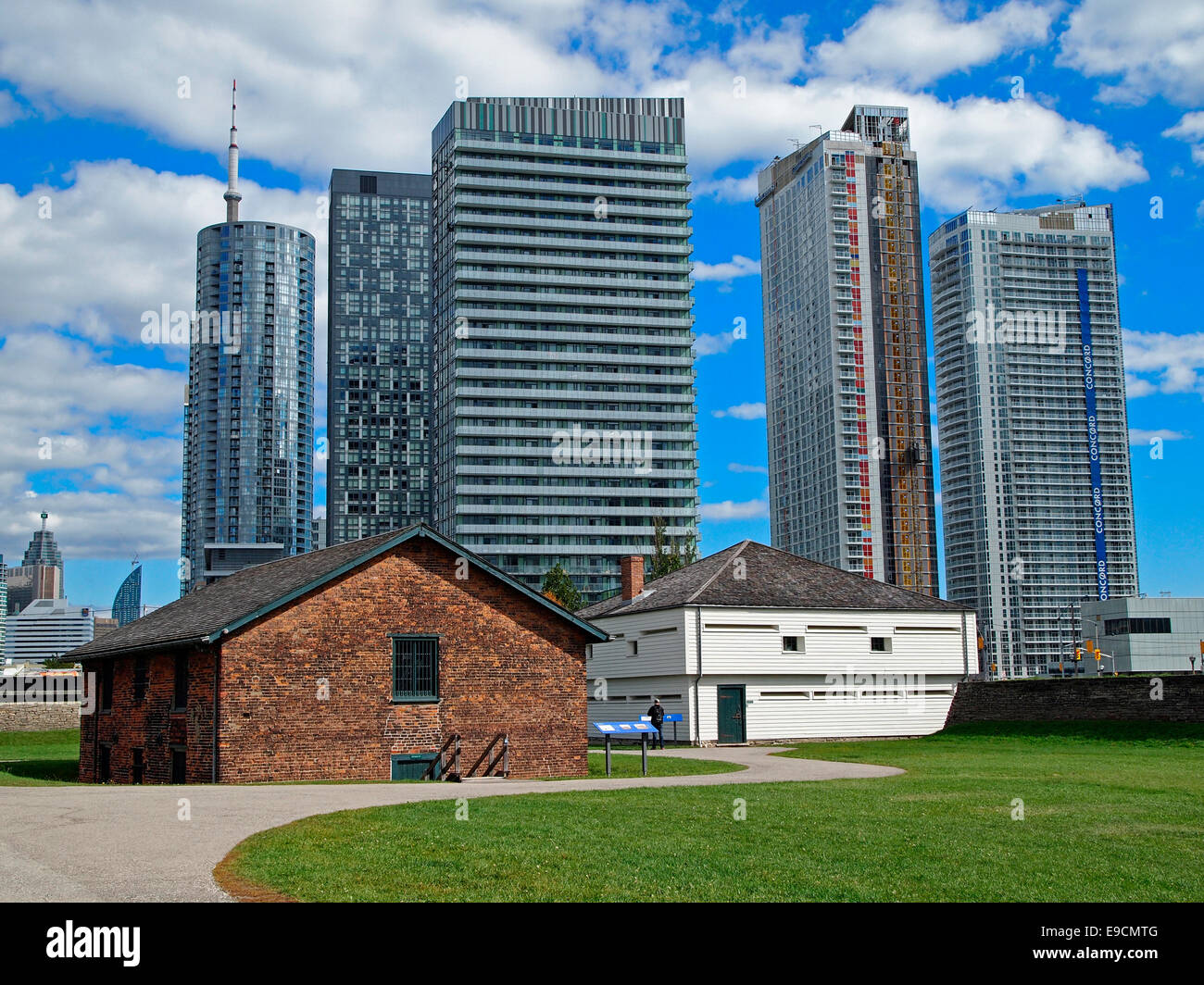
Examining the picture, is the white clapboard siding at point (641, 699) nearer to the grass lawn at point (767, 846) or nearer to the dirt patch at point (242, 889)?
the grass lawn at point (767, 846)

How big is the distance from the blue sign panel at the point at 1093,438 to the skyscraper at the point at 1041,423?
0.53ft

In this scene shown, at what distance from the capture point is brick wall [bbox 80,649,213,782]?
2608 cm

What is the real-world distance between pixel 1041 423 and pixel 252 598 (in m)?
184

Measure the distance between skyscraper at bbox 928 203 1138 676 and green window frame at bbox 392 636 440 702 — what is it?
175081 mm

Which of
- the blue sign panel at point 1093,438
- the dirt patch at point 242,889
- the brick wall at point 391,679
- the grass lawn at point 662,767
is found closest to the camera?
the dirt patch at point 242,889

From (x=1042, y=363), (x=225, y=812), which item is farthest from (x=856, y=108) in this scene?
(x=225, y=812)

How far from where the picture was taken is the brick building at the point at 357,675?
1017 inches

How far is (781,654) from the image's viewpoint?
43.1m

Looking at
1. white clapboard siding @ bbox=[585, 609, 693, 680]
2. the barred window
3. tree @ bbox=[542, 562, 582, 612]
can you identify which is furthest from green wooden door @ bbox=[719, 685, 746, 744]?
tree @ bbox=[542, 562, 582, 612]

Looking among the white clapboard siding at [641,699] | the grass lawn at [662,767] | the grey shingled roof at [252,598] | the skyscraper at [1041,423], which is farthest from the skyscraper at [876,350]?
the grey shingled roof at [252,598]

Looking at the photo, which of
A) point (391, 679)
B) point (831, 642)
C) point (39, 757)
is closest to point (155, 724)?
point (391, 679)

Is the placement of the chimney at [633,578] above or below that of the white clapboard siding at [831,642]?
above

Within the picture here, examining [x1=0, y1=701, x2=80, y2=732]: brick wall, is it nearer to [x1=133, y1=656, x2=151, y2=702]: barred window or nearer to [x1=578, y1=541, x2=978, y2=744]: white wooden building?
[x1=578, y1=541, x2=978, y2=744]: white wooden building

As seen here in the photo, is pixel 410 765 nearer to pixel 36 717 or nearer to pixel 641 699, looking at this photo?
pixel 641 699
